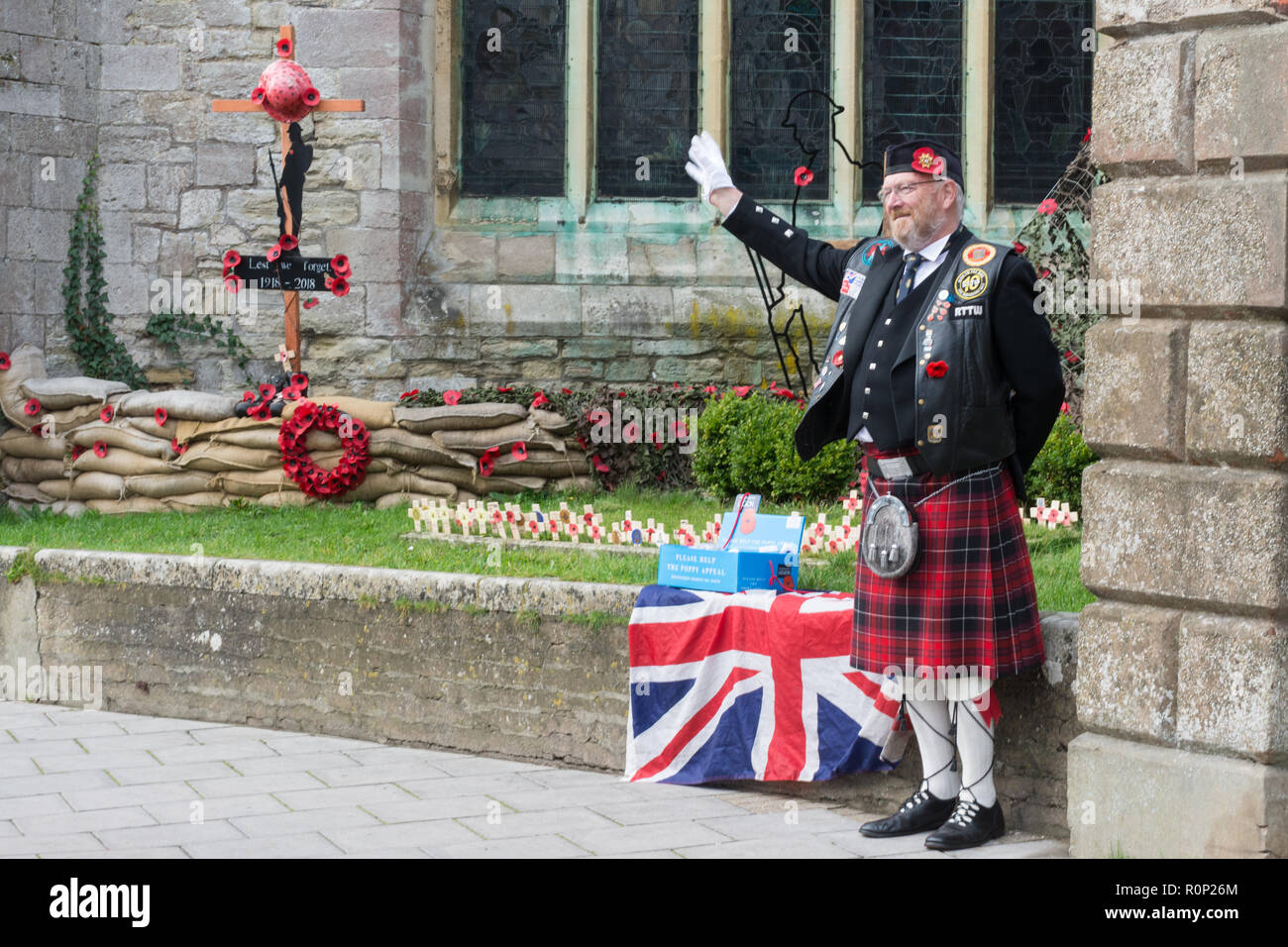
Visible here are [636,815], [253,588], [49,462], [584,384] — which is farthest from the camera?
[584,384]

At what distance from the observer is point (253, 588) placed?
21.4 ft

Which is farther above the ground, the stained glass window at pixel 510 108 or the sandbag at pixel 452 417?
the stained glass window at pixel 510 108

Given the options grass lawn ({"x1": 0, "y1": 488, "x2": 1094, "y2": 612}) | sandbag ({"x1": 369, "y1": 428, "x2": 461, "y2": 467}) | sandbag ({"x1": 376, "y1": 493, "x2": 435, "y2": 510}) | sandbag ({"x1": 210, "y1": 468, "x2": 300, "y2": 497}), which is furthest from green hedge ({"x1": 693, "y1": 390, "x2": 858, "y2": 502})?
sandbag ({"x1": 210, "y1": 468, "x2": 300, "y2": 497})

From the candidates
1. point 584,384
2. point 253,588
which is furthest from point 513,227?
point 253,588

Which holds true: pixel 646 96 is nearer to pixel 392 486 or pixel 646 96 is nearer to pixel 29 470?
pixel 392 486

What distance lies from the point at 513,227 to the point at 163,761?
5.51 metres

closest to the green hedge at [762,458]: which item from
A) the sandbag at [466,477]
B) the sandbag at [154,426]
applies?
the sandbag at [466,477]

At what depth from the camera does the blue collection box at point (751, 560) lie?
5.35 m

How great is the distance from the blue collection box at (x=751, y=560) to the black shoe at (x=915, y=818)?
0.90 metres

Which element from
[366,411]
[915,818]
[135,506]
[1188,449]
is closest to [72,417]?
[135,506]

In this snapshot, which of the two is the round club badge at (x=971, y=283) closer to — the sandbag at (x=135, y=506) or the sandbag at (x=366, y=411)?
the sandbag at (x=366, y=411)

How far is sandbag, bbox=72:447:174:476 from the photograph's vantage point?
9.01 m

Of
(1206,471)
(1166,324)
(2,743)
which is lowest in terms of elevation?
(2,743)

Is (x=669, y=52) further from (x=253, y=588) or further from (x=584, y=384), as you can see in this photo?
(x=253, y=588)
